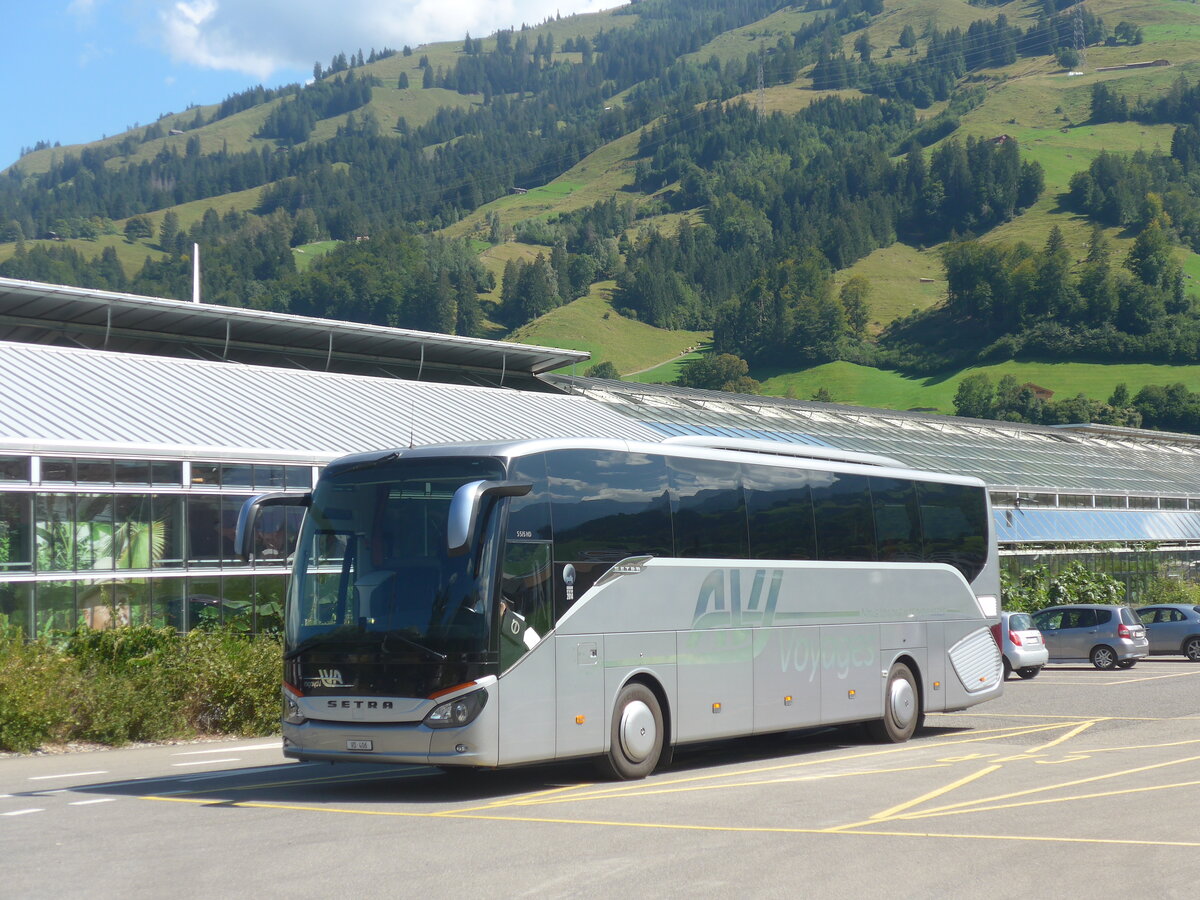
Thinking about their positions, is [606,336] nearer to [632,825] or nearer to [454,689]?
[454,689]

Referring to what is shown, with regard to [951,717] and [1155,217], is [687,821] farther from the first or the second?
[1155,217]

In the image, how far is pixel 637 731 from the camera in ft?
44.4

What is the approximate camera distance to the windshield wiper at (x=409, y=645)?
39.1 feet

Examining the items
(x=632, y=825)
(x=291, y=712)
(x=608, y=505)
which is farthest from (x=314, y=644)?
(x=632, y=825)

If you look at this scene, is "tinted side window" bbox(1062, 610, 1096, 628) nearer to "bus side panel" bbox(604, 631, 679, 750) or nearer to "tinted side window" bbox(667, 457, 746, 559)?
"tinted side window" bbox(667, 457, 746, 559)

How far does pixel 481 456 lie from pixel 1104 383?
122m

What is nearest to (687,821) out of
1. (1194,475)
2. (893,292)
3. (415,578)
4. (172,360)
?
(415,578)

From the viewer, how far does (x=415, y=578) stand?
40.0 feet

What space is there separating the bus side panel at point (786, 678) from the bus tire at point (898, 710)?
1.83 meters

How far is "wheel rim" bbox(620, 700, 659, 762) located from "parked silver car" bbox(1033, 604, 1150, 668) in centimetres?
2283

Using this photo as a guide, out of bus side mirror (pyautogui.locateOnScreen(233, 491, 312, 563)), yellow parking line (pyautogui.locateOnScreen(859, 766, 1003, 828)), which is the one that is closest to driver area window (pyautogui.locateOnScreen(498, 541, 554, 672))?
bus side mirror (pyautogui.locateOnScreen(233, 491, 312, 563))

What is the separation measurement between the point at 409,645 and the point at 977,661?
10.3m

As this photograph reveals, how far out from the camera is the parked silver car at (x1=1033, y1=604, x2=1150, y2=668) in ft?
109

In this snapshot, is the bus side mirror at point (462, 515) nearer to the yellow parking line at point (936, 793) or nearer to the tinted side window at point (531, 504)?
the tinted side window at point (531, 504)
